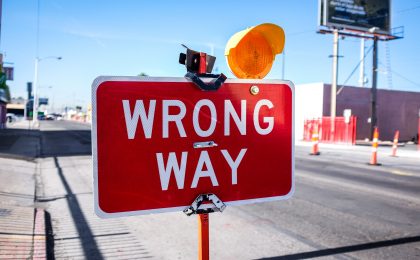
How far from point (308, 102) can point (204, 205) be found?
37.6 m

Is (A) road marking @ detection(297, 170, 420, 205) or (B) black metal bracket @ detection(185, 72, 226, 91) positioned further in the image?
(A) road marking @ detection(297, 170, 420, 205)

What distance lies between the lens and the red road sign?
196 cm

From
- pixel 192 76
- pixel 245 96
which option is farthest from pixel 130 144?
pixel 245 96

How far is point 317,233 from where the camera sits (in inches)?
221

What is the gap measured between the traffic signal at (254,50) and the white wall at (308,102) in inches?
1404

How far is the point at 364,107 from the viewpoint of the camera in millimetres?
39250

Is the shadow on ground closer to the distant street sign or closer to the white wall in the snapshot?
the white wall

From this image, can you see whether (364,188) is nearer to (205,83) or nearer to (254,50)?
(254,50)

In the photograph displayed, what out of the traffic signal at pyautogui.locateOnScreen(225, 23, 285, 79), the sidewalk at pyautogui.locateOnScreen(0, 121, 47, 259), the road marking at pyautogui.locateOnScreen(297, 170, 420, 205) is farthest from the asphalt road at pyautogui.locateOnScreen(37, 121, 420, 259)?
the traffic signal at pyautogui.locateOnScreen(225, 23, 285, 79)

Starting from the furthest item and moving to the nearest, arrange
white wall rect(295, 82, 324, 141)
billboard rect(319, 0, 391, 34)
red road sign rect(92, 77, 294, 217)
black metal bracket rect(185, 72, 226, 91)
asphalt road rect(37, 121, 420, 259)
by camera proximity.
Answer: white wall rect(295, 82, 324, 141)
billboard rect(319, 0, 391, 34)
asphalt road rect(37, 121, 420, 259)
black metal bracket rect(185, 72, 226, 91)
red road sign rect(92, 77, 294, 217)

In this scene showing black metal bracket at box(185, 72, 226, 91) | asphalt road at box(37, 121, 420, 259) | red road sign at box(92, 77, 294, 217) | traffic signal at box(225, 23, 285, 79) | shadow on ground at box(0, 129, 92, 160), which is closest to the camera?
red road sign at box(92, 77, 294, 217)

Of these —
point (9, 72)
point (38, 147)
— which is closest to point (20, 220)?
point (38, 147)

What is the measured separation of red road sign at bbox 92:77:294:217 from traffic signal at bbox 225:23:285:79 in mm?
130

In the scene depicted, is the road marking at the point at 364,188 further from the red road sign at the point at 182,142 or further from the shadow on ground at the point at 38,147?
the shadow on ground at the point at 38,147
